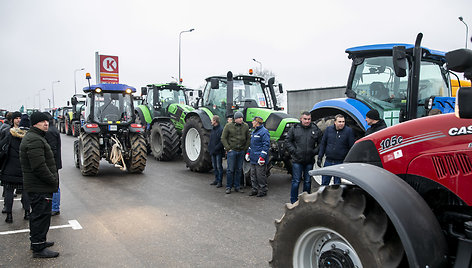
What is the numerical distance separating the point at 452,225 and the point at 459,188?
12.7 inches

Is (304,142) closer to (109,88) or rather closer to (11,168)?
(11,168)

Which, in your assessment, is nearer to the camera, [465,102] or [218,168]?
[465,102]

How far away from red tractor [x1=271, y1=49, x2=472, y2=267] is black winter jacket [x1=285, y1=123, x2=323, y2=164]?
3454 mm

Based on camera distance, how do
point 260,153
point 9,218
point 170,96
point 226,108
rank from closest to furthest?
point 9,218 → point 260,153 → point 226,108 → point 170,96

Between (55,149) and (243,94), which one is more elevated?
(243,94)

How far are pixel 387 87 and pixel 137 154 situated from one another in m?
6.29

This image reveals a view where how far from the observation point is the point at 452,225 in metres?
2.36

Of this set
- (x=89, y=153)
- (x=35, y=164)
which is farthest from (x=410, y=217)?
(x=89, y=153)

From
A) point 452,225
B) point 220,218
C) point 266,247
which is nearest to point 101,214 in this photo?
point 220,218

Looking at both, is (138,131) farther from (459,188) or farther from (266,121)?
(459,188)

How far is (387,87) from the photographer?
6.25m

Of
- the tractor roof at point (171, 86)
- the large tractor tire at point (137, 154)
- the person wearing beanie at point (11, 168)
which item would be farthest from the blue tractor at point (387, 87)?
Result: the tractor roof at point (171, 86)

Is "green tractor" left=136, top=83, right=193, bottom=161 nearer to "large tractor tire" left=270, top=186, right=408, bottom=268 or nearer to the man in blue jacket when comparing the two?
the man in blue jacket

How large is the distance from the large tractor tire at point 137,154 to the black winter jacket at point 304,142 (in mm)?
4501
